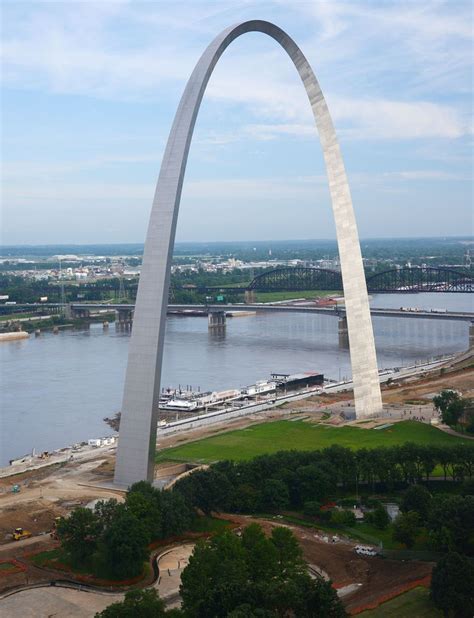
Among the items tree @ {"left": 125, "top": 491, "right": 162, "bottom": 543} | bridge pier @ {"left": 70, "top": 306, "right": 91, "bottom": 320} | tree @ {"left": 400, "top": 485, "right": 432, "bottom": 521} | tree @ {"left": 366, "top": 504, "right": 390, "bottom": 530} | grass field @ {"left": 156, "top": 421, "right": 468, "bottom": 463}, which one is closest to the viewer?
tree @ {"left": 125, "top": 491, "right": 162, "bottom": 543}

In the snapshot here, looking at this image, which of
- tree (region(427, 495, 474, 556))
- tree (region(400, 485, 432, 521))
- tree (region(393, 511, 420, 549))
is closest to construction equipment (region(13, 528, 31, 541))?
tree (region(393, 511, 420, 549))

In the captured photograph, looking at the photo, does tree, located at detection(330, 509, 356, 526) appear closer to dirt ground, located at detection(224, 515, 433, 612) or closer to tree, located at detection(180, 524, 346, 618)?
dirt ground, located at detection(224, 515, 433, 612)

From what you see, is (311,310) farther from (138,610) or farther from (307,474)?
(138,610)

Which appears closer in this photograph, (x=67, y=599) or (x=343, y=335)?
(x=67, y=599)

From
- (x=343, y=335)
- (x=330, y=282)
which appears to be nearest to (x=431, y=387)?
(x=343, y=335)

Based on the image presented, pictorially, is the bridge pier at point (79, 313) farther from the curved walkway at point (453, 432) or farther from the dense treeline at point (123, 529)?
the dense treeline at point (123, 529)

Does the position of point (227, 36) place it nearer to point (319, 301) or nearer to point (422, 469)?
point (422, 469)

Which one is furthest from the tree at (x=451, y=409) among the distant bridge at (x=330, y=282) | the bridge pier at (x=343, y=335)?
the distant bridge at (x=330, y=282)
